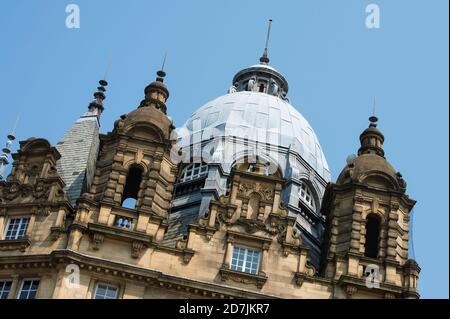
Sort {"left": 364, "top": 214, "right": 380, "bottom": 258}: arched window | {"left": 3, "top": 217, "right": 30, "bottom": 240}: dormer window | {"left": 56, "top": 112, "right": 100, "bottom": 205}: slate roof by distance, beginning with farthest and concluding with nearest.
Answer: {"left": 56, "top": 112, "right": 100, "bottom": 205}: slate roof → {"left": 364, "top": 214, "right": 380, "bottom": 258}: arched window → {"left": 3, "top": 217, "right": 30, "bottom": 240}: dormer window

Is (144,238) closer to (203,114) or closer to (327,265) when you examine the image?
(327,265)

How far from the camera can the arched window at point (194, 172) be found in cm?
4975

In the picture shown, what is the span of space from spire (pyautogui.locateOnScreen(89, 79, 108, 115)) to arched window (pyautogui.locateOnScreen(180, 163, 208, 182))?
518 cm

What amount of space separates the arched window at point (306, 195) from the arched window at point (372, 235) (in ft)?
29.1

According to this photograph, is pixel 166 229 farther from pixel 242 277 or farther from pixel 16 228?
pixel 16 228

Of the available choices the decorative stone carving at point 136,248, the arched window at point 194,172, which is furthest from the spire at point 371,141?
Answer: the decorative stone carving at point 136,248

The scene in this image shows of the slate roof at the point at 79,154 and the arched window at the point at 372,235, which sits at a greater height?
the slate roof at the point at 79,154

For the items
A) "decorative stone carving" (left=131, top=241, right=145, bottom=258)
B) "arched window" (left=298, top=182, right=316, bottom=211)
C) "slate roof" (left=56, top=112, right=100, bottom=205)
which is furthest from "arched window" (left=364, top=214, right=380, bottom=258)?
"slate roof" (left=56, top=112, right=100, bottom=205)

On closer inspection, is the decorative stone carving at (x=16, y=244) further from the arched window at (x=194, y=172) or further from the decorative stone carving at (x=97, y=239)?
the arched window at (x=194, y=172)

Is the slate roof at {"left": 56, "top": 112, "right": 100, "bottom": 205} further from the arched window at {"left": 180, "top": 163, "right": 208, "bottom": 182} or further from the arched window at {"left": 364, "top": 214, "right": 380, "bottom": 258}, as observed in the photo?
the arched window at {"left": 364, "top": 214, "right": 380, "bottom": 258}

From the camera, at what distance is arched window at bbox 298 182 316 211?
5034cm

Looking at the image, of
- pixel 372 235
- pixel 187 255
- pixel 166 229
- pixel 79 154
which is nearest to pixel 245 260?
pixel 187 255

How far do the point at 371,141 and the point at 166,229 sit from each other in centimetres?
1041
